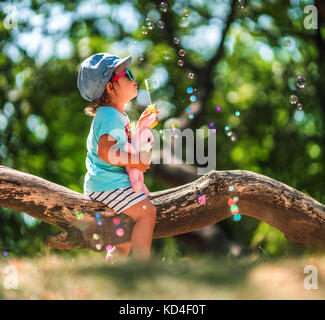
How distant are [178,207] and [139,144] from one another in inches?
15.1

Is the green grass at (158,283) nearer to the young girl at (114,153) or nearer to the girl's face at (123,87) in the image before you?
the young girl at (114,153)

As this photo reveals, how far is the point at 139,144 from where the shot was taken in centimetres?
192

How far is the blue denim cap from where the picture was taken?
1.94 meters

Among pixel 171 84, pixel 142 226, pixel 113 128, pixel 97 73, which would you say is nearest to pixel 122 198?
pixel 142 226

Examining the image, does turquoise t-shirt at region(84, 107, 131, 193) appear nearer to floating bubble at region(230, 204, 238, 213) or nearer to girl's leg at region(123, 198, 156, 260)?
girl's leg at region(123, 198, 156, 260)

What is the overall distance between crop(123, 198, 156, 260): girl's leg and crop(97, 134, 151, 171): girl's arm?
181 millimetres

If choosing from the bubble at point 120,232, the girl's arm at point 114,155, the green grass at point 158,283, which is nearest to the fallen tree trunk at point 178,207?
the bubble at point 120,232

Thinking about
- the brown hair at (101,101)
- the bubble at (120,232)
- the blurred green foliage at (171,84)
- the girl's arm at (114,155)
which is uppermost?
the blurred green foliage at (171,84)

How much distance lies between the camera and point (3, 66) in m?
5.34

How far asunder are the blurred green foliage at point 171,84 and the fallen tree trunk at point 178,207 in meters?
2.25

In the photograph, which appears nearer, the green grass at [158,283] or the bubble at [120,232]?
the green grass at [158,283]

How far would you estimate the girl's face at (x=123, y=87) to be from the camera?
1.97 meters
